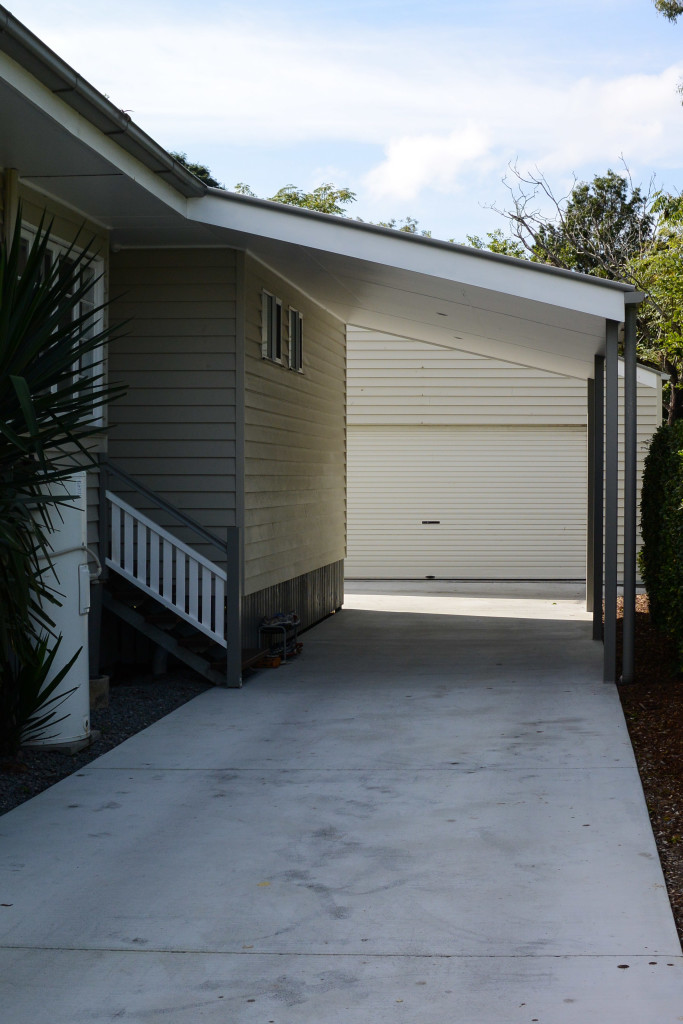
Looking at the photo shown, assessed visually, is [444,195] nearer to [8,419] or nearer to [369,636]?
[369,636]

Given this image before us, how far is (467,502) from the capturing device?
1805 centimetres

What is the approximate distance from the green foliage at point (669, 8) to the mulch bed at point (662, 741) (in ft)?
46.2

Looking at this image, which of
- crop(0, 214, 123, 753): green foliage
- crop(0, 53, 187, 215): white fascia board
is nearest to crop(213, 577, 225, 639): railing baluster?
crop(0, 214, 123, 753): green foliage

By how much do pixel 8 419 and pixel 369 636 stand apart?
6.92 metres

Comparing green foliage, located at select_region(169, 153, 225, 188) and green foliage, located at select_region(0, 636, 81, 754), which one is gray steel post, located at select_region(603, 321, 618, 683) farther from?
green foliage, located at select_region(169, 153, 225, 188)

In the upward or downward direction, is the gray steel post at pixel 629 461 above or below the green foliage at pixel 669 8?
below

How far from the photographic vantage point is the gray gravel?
6.06 metres

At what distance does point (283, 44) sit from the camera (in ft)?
105

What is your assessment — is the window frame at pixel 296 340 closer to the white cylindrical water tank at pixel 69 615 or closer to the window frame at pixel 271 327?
the window frame at pixel 271 327

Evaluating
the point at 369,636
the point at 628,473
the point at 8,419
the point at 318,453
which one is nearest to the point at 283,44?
the point at 318,453

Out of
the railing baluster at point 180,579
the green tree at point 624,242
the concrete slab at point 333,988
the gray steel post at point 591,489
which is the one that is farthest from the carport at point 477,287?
the green tree at point 624,242

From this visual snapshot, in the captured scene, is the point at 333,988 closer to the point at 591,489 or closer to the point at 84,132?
the point at 84,132

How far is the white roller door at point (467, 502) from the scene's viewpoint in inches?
706

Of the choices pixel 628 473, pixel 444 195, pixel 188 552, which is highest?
pixel 444 195
